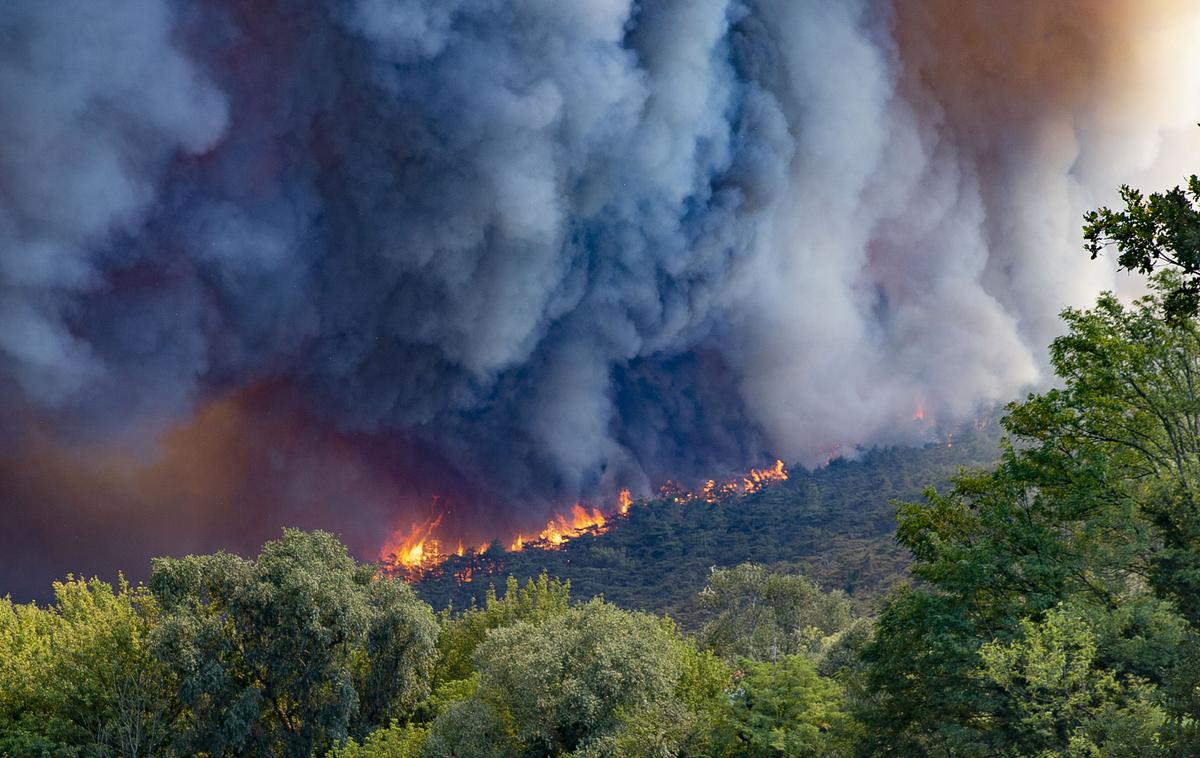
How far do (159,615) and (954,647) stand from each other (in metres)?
47.1

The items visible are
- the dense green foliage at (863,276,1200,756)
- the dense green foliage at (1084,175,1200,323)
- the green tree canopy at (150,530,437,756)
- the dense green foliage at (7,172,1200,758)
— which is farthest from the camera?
the green tree canopy at (150,530,437,756)

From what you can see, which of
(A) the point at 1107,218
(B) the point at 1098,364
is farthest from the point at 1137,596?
(A) the point at 1107,218

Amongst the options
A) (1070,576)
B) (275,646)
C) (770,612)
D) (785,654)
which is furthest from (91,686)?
(770,612)

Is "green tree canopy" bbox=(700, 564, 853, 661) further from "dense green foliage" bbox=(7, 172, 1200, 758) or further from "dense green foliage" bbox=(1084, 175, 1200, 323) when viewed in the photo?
"dense green foliage" bbox=(1084, 175, 1200, 323)

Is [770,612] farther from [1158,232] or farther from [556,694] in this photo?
[1158,232]

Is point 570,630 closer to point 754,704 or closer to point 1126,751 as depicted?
point 754,704

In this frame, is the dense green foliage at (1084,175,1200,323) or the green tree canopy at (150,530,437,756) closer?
the dense green foliage at (1084,175,1200,323)

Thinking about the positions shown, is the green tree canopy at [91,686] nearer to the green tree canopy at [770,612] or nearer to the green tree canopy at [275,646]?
the green tree canopy at [275,646]

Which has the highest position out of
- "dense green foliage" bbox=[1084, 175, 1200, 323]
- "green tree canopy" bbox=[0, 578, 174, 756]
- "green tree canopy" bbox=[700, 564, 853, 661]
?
"green tree canopy" bbox=[700, 564, 853, 661]

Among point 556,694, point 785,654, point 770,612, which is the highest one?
point 770,612

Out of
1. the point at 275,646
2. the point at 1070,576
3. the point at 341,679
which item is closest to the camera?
the point at 1070,576


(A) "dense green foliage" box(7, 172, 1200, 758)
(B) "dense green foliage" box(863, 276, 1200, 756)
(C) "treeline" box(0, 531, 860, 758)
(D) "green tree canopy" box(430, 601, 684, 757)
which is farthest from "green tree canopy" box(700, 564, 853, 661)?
(B) "dense green foliage" box(863, 276, 1200, 756)

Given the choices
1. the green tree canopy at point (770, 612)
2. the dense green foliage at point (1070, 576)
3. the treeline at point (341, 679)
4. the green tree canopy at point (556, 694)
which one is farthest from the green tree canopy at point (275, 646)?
the green tree canopy at point (770, 612)

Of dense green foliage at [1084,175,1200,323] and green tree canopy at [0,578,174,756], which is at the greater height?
green tree canopy at [0,578,174,756]
